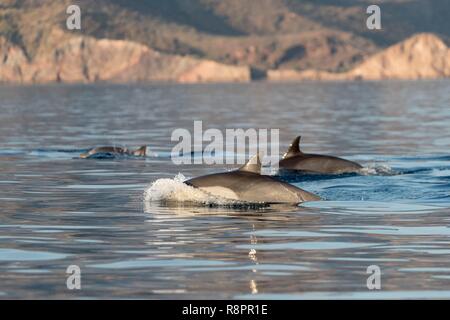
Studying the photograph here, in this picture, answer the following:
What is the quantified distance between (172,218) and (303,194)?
9.71ft

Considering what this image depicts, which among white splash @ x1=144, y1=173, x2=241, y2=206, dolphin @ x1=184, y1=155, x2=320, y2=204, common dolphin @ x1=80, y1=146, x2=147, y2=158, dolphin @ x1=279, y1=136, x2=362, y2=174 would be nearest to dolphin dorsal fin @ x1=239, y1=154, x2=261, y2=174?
dolphin @ x1=184, y1=155, x2=320, y2=204

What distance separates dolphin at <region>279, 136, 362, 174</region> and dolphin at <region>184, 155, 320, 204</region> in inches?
214

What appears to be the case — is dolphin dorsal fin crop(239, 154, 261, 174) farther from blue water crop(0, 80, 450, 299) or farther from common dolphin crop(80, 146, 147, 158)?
common dolphin crop(80, 146, 147, 158)

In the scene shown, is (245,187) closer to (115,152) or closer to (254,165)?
(254,165)

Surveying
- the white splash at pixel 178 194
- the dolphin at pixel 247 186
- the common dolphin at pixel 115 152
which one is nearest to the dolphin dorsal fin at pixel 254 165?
the dolphin at pixel 247 186

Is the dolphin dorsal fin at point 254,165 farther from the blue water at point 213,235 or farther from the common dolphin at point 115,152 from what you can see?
the common dolphin at point 115,152

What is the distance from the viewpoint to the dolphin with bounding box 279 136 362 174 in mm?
25953

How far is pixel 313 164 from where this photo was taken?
26047 millimetres

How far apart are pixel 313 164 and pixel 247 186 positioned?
19.8 feet

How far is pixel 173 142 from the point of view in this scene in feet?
136

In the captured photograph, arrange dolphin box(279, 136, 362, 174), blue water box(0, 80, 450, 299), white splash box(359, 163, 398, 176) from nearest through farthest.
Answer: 1. blue water box(0, 80, 450, 299)
2. dolphin box(279, 136, 362, 174)
3. white splash box(359, 163, 398, 176)

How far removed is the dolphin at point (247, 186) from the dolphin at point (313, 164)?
17.8 ft

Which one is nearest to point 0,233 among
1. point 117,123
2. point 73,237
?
point 73,237

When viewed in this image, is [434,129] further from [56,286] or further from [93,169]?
[56,286]
